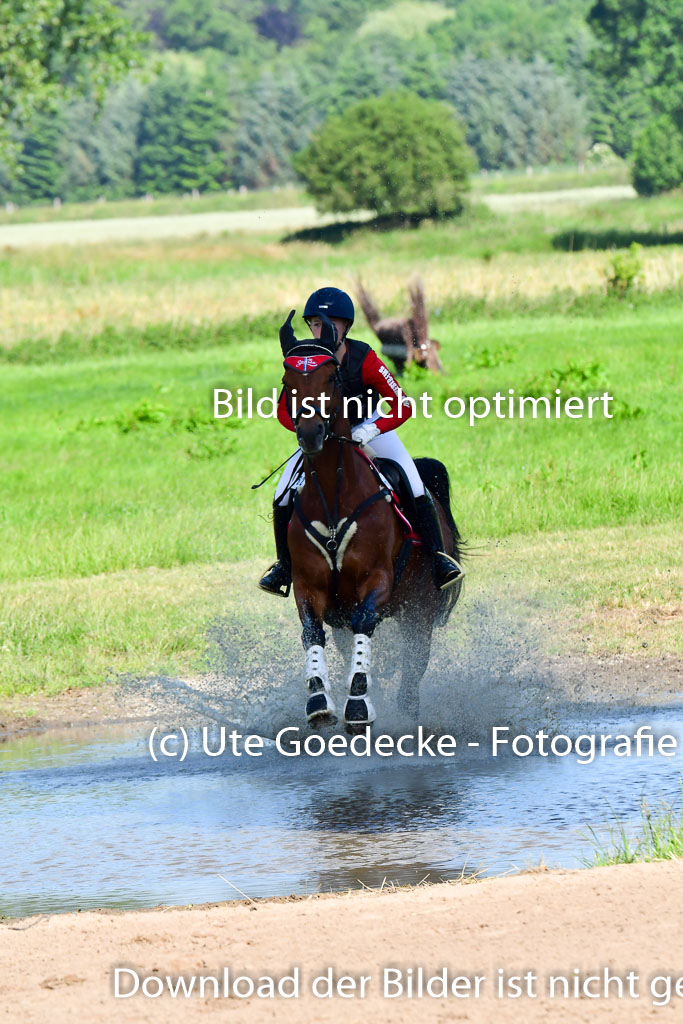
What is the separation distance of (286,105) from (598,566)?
124m

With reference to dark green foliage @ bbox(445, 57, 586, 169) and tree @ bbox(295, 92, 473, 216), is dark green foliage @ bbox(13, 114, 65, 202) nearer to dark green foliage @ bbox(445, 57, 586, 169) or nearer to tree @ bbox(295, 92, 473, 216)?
dark green foliage @ bbox(445, 57, 586, 169)

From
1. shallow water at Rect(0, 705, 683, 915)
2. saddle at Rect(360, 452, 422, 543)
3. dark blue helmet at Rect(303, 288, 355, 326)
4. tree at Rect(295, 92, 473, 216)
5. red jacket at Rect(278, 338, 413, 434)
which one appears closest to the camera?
shallow water at Rect(0, 705, 683, 915)

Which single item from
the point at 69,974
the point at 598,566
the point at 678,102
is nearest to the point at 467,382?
the point at 598,566

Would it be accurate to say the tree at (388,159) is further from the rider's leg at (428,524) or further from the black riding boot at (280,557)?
the black riding boot at (280,557)

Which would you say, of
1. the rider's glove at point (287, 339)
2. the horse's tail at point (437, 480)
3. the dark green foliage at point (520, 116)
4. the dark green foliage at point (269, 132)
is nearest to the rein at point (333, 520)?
the rider's glove at point (287, 339)

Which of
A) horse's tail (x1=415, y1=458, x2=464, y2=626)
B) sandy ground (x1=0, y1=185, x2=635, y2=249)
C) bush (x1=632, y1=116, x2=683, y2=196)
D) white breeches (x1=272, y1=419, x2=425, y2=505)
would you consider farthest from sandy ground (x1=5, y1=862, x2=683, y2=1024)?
bush (x1=632, y1=116, x2=683, y2=196)

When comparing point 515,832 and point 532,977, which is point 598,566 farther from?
point 532,977

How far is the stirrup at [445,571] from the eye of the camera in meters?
8.76

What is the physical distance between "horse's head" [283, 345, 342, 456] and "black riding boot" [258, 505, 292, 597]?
94 cm

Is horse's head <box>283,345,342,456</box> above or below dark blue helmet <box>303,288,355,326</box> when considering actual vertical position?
below

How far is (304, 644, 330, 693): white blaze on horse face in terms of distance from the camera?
764 cm

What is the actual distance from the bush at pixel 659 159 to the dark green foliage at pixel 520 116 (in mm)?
37369

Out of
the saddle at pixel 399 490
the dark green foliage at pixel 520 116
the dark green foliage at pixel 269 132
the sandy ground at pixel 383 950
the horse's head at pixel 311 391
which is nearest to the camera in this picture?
the sandy ground at pixel 383 950

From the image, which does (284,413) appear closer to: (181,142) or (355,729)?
(355,729)
